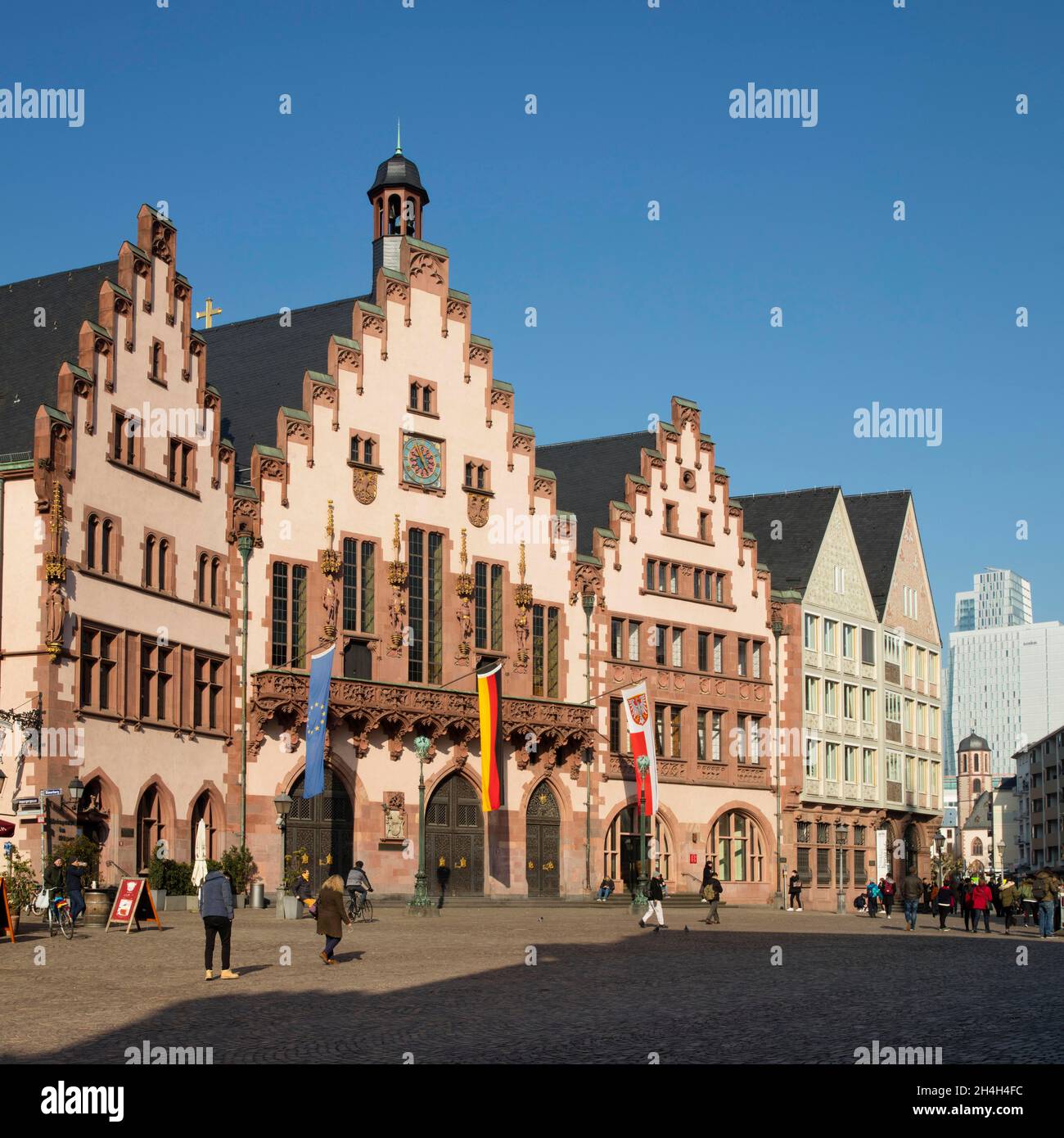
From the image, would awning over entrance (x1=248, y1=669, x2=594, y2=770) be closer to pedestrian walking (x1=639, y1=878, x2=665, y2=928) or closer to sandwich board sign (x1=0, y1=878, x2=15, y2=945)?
pedestrian walking (x1=639, y1=878, x2=665, y2=928)

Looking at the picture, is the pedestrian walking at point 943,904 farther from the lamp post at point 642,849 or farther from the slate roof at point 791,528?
the slate roof at point 791,528

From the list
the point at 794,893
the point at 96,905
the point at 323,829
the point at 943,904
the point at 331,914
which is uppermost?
the point at 323,829

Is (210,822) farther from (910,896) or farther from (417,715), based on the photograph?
(910,896)

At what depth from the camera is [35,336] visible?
55031mm

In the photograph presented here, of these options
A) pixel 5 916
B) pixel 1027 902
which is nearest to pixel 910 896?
pixel 1027 902

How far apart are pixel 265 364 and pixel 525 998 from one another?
4342 cm

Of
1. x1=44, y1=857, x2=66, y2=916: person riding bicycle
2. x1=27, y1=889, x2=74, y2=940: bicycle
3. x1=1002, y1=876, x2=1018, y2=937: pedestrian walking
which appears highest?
x1=44, y1=857, x2=66, y2=916: person riding bicycle

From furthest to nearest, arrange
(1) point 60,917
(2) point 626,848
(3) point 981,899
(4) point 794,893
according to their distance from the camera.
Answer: (4) point 794,893
(2) point 626,848
(3) point 981,899
(1) point 60,917

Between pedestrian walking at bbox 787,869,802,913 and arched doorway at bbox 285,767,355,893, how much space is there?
1983cm

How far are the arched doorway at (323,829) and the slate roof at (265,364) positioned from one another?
37.1ft

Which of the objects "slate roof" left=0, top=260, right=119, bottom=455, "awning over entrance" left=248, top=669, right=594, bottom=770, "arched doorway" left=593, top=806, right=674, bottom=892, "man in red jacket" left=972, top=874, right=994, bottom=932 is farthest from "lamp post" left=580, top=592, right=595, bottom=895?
"slate roof" left=0, top=260, right=119, bottom=455

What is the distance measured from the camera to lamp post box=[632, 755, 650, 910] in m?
60.1

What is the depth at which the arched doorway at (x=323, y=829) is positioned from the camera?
2322 inches
